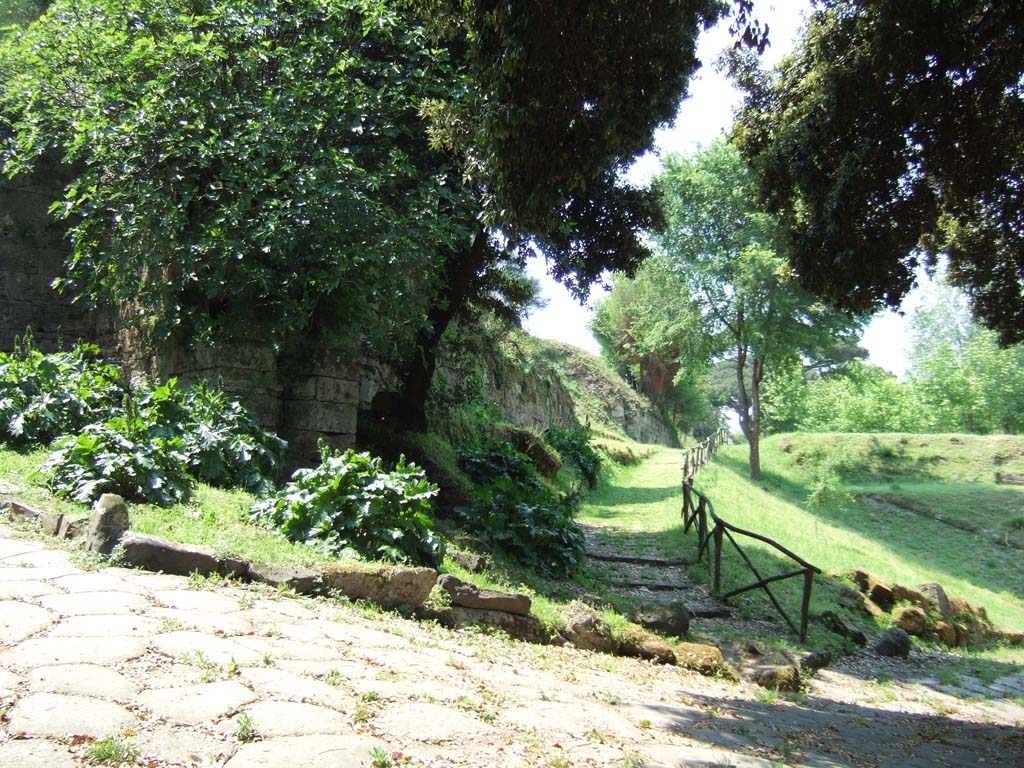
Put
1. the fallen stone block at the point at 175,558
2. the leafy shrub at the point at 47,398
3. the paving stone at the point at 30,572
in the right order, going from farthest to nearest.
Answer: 1. the leafy shrub at the point at 47,398
2. the fallen stone block at the point at 175,558
3. the paving stone at the point at 30,572

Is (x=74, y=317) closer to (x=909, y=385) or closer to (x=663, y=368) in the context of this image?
(x=663, y=368)

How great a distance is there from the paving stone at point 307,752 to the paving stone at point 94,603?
1.50 m

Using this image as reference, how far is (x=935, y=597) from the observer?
1187 centimetres

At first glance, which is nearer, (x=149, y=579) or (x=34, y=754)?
(x=34, y=754)

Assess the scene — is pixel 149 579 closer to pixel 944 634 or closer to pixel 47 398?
pixel 47 398

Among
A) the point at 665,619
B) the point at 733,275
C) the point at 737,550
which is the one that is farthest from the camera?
the point at 733,275

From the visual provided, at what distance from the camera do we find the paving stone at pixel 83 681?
2.70 metres

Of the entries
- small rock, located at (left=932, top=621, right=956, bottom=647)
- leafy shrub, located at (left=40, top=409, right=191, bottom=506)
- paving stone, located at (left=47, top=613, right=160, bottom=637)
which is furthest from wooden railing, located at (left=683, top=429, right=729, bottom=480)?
paving stone, located at (left=47, top=613, right=160, bottom=637)

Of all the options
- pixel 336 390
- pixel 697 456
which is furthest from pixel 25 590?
pixel 697 456

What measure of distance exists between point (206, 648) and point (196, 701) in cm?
58

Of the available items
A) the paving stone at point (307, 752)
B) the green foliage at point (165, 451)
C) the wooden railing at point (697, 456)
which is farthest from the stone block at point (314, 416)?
the wooden railing at point (697, 456)

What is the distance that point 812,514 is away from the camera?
69.2ft

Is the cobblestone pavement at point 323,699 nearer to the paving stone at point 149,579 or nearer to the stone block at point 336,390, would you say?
the paving stone at point 149,579

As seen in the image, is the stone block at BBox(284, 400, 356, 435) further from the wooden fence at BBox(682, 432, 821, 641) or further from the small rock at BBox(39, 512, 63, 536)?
the wooden fence at BBox(682, 432, 821, 641)
